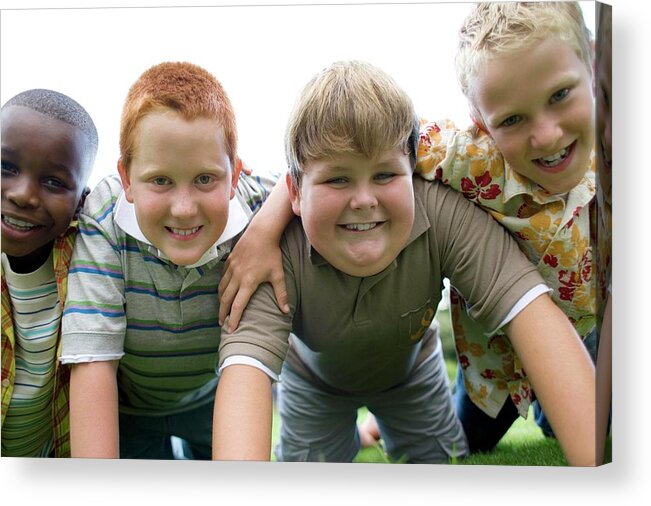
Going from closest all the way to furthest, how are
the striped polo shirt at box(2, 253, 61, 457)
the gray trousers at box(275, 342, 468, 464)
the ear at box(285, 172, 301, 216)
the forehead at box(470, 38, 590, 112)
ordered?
the forehead at box(470, 38, 590, 112)
the ear at box(285, 172, 301, 216)
the striped polo shirt at box(2, 253, 61, 457)
the gray trousers at box(275, 342, 468, 464)

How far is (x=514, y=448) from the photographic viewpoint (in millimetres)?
2416

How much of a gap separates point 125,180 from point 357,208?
0.51 meters

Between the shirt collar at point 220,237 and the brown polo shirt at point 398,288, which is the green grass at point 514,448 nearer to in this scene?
the brown polo shirt at point 398,288

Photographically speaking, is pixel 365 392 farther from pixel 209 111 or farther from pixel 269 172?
pixel 209 111

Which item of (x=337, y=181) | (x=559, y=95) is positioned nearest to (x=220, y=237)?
(x=337, y=181)

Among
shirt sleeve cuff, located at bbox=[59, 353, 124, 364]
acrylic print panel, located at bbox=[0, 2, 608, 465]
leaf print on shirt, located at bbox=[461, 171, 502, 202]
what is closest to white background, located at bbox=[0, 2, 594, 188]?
acrylic print panel, located at bbox=[0, 2, 608, 465]

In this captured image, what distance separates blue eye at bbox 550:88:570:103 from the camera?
2.10 m

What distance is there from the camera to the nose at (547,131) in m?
2.11

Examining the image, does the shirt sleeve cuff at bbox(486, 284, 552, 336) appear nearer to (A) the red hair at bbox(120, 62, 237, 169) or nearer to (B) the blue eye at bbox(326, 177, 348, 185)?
(B) the blue eye at bbox(326, 177, 348, 185)

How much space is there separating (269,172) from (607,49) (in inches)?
30.1

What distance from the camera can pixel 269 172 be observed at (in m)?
2.25

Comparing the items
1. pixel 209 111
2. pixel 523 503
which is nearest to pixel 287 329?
pixel 209 111

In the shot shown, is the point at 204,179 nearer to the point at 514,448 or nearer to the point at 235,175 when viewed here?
the point at 235,175

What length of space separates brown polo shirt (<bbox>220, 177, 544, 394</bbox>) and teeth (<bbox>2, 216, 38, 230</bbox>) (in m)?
0.49
